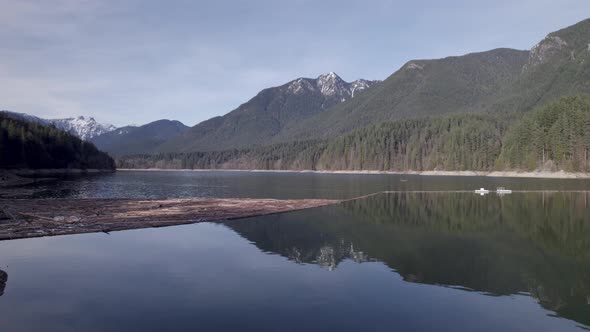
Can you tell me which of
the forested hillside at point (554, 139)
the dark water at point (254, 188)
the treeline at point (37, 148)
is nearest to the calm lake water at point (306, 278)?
the dark water at point (254, 188)

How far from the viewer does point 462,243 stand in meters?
35.0

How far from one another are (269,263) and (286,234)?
10281 mm

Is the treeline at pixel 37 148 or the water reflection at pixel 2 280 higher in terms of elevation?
the treeline at pixel 37 148

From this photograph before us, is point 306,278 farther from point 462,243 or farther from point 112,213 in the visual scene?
point 112,213

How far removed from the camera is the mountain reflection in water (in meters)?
24.1

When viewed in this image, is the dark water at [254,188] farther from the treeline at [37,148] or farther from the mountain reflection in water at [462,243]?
the treeline at [37,148]

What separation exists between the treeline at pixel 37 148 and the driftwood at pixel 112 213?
9738 centimetres

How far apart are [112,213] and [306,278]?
3272 cm

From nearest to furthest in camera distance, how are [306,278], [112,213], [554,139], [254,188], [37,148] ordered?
[306,278] → [112,213] → [254,188] → [554,139] → [37,148]

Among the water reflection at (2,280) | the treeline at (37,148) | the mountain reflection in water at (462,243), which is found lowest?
the water reflection at (2,280)

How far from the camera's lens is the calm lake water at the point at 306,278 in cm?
1825

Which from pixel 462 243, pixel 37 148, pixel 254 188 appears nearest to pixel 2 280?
pixel 462 243

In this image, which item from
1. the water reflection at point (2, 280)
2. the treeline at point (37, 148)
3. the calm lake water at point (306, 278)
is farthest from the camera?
the treeline at point (37, 148)

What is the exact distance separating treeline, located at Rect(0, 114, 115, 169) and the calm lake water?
415 feet
